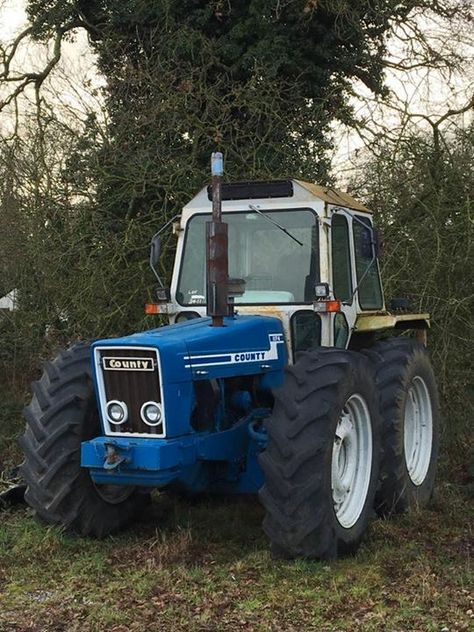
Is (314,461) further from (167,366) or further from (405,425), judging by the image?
(405,425)

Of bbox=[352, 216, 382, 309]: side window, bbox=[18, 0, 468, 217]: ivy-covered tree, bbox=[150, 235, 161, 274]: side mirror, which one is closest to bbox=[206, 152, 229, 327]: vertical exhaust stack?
bbox=[150, 235, 161, 274]: side mirror

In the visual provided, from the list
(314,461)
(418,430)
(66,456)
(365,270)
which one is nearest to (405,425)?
(418,430)

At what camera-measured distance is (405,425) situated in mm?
6137

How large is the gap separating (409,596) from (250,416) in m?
1.50

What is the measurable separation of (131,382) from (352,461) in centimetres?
140

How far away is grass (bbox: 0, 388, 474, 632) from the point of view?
3.81 metres

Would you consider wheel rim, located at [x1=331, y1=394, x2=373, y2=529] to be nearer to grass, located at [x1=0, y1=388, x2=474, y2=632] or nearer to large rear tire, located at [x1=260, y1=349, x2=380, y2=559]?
large rear tire, located at [x1=260, y1=349, x2=380, y2=559]

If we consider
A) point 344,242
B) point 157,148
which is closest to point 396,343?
point 344,242

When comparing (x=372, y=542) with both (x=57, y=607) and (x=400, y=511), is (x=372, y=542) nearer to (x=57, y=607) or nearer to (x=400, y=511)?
(x=400, y=511)

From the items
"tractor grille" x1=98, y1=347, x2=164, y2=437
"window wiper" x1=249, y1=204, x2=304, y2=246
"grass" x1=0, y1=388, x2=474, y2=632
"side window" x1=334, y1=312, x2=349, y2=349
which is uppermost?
"window wiper" x1=249, y1=204, x2=304, y2=246

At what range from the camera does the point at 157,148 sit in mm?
9945

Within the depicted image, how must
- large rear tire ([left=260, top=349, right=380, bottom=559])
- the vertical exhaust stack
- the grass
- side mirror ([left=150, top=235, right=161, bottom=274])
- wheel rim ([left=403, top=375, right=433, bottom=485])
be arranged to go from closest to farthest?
the grass, large rear tire ([left=260, top=349, right=380, bottom=559]), the vertical exhaust stack, side mirror ([left=150, top=235, right=161, bottom=274]), wheel rim ([left=403, top=375, right=433, bottom=485])

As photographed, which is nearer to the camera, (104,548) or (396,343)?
(104,548)

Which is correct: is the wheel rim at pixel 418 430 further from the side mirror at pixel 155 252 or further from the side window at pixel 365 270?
the side mirror at pixel 155 252
